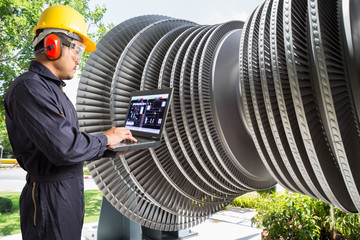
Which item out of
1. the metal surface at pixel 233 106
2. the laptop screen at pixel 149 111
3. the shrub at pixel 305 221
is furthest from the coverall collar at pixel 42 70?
the shrub at pixel 305 221

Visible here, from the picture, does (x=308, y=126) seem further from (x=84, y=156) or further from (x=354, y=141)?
(x=84, y=156)

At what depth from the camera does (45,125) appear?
3.08 feet

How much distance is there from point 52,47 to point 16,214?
602cm

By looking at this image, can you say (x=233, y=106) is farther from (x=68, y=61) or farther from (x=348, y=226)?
(x=348, y=226)

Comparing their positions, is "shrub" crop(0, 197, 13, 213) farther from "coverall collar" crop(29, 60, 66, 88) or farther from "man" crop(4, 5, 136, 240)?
"coverall collar" crop(29, 60, 66, 88)

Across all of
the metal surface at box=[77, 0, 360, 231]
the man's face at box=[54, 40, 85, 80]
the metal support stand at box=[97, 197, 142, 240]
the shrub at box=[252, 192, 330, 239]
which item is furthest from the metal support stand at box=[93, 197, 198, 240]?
the man's face at box=[54, 40, 85, 80]

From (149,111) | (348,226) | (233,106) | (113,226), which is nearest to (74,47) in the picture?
(149,111)

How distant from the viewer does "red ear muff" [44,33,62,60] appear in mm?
1092

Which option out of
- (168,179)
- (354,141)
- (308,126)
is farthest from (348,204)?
(168,179)

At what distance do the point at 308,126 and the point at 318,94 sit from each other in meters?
0.14

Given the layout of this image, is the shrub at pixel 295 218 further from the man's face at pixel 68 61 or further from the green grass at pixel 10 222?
the green grass at pixel 10 222

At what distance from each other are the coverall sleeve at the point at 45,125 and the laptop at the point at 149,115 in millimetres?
417

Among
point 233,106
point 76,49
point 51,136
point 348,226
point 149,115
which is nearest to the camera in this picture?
point 51,136

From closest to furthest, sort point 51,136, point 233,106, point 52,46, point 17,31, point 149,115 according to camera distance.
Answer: point 51,136
point 52,46
point 149,115
point 233,106
point 17,31
